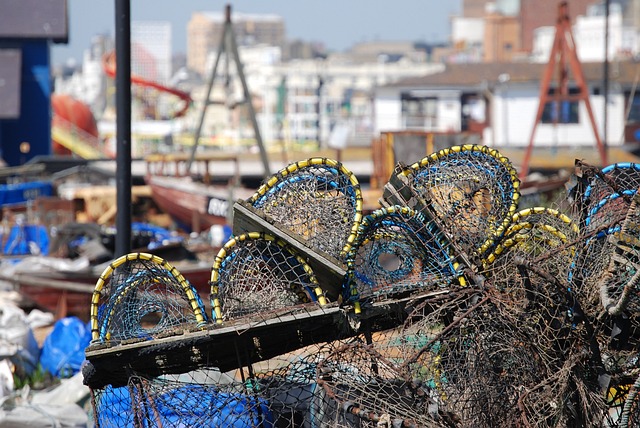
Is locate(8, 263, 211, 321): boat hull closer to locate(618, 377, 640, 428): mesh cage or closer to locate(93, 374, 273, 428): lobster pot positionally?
locate(93, 374, 273, 428): lobster pot

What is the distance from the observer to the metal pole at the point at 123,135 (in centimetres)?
564

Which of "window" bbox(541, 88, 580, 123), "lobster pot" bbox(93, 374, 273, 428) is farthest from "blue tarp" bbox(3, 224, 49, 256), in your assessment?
"window" bbox(541, 88, 580, 123)

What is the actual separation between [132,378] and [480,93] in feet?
103

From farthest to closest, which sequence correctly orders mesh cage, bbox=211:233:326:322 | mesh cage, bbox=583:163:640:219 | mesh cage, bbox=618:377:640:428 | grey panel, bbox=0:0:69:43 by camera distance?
grey panel, bbox=0:0:69:43, mesh cage, bbox=583:163:640:219, mesh cage, bbox=211:233:326:322, mesh cage, bbox=618:377:640:428

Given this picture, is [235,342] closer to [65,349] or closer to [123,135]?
[123,135]

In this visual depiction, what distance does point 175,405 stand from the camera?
14.2ft

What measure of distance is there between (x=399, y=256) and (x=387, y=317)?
554mm

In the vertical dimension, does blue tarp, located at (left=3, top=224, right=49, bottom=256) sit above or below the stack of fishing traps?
Result: below

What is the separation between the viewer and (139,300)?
464 centimetres

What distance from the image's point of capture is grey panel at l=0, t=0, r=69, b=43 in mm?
27734

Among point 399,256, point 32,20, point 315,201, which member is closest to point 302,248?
point 315,201

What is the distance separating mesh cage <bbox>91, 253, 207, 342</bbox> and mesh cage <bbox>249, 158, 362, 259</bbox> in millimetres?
540

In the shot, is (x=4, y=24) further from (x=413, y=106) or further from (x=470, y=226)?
(x=470, y=226)

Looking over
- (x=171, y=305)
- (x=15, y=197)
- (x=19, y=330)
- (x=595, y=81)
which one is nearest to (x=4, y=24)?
(x=15, y=197)
